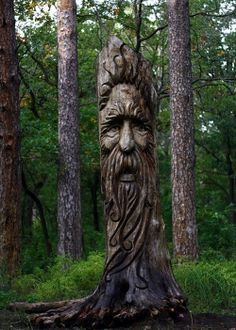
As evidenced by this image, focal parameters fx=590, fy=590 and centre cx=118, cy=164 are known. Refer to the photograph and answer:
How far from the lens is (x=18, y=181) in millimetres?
11711

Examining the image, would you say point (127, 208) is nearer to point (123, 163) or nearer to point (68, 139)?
point (123, 163)

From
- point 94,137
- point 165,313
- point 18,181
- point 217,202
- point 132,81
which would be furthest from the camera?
point 217,202

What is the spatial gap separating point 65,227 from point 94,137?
775cm

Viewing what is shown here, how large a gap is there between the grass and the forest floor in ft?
2.11

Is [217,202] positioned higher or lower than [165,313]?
higher

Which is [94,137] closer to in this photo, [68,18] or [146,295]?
[68,18]

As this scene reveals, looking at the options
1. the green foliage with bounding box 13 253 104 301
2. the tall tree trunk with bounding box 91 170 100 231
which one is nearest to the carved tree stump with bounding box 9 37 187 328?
the green foliage with bounding box 13 253 104 301

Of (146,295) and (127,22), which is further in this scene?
(127,22)

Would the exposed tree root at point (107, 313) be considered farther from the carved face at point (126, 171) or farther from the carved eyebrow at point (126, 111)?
the carved eyebrow at point (126, 111)

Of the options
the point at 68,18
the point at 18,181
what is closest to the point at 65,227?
the point at 18,181

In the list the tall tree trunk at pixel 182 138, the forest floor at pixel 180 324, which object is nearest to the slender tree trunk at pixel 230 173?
the tall tree trunk at pixel 182 138

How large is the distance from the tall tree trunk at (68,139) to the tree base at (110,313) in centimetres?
728

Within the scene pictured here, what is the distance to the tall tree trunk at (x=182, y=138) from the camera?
41.6ft

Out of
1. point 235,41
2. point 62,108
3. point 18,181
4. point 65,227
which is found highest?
point 235,41
